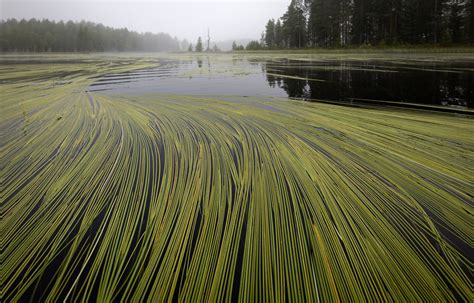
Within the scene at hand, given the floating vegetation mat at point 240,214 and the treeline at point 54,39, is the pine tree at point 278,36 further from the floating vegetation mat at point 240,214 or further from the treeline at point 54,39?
the treeline at point 54,39

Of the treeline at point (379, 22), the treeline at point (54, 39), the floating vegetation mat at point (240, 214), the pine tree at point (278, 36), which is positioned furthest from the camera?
the treeline at point (54, 39)

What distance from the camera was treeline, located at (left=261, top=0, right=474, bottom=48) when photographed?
1011 inches

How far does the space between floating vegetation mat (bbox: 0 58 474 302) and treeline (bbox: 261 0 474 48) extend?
31.5 meters

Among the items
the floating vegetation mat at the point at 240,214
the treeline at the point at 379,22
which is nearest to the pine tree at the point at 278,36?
the treeline at the point at 379,22

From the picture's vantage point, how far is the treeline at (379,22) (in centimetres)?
2569

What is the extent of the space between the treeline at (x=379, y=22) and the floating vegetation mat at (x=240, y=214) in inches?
1241

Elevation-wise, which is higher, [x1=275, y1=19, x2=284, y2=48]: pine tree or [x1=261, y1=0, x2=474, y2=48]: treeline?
[x1=275, y1=19, x2=284, y2=48]: pine tree

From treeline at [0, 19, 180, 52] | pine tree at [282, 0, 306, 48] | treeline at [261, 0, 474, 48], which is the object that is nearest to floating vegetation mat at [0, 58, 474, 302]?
treeline at [261, 0, 474, 48]

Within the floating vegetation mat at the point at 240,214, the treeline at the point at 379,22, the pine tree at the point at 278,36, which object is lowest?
the floating vegetation mat at the point at 240,214

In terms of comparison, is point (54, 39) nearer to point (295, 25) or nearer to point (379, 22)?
point (295, 25)

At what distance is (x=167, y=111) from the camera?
412cm

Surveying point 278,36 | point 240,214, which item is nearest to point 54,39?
point 278,36

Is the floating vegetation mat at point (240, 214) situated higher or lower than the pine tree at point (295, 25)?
lower

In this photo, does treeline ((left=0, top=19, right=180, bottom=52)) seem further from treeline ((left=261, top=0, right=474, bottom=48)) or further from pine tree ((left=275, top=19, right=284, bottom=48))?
treeline ((left=261, top=0, right=474, bottom=48))
